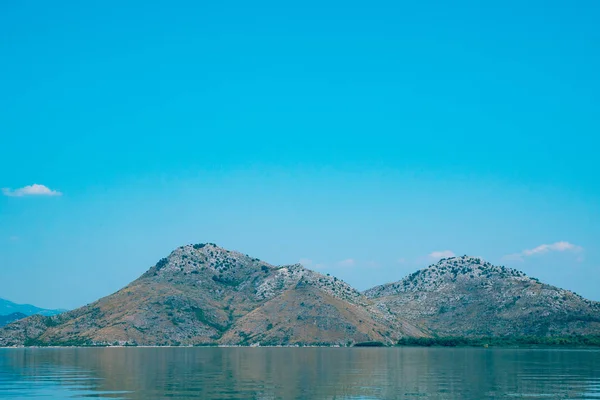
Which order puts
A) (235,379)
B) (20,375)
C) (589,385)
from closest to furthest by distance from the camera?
(589,385)
(235,379)
(20,375)

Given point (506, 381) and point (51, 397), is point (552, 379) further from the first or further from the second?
point (51, 397)

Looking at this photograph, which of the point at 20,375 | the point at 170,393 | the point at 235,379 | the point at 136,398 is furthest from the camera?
the point at 20,375

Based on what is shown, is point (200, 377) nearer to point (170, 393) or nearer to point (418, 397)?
point (170, 393)

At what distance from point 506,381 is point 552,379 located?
13839 mm

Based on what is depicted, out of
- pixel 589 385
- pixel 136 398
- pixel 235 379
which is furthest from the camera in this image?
pixel 235 379

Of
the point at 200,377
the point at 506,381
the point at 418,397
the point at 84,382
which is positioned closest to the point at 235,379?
the point at 200,377

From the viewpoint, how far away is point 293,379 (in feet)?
440

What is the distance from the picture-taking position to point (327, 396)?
100625mm

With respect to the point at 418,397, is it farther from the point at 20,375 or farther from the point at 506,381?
the point at 20,375

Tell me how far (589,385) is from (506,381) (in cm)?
1568

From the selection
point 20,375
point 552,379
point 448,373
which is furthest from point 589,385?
point 20,375

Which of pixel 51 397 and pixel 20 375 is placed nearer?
pixel 51 397

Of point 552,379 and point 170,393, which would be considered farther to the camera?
point 552,379

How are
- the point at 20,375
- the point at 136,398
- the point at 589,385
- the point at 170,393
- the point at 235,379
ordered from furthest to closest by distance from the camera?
the point at 20,375
the point at 235,379
the point at 589,385
the point at 170,393
the point at 136,398
